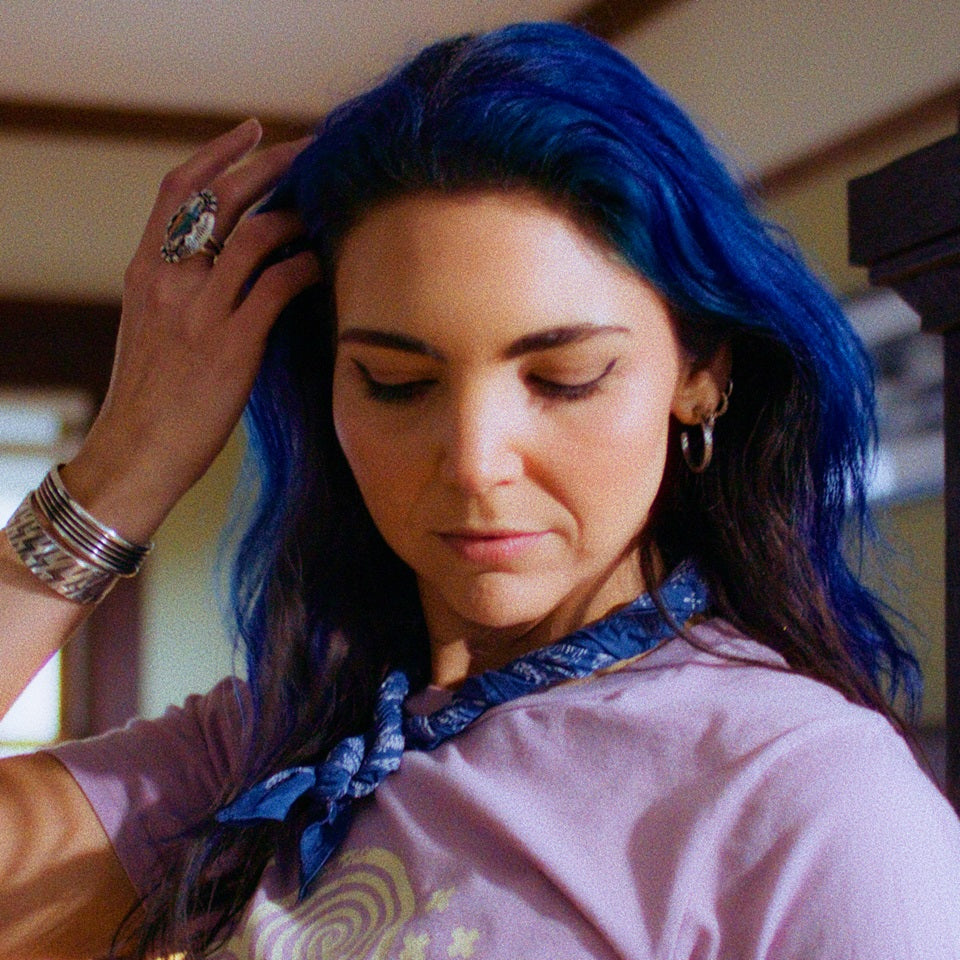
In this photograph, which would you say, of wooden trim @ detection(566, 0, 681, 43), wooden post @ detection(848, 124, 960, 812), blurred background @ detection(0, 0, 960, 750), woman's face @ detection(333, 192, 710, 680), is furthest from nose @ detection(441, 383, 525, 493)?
wooden trim @ detection(566, 0, 681, 43)

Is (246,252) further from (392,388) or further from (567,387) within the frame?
(567,387)

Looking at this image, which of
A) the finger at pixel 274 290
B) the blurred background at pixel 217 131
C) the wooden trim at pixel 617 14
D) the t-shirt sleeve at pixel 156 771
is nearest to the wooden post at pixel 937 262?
the finger at pixel 274 290

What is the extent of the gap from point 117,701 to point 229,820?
10.2 ft

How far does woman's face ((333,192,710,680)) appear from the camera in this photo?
2.88 ft

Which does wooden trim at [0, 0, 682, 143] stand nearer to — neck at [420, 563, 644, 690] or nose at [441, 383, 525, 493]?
neck at [420, 563, 644, 690]

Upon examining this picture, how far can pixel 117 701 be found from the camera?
3938mm

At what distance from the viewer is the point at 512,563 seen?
35.8 inches

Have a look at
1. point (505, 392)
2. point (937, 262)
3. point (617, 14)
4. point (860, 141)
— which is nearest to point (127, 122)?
point (617, 14)

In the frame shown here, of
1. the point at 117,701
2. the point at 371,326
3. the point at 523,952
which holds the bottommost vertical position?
the point at 117,701

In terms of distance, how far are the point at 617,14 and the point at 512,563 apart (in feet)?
9.18

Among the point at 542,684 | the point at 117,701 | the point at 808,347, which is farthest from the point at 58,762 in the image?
the point at 117,701

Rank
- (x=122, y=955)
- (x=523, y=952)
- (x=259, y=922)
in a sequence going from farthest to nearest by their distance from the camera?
(x=122, y=955) < (x=259, y=922) < (x=523, y=952)

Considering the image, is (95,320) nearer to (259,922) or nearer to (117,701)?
(117,701)

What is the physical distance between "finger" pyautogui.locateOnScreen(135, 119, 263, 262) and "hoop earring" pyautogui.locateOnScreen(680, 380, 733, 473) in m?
0.44
